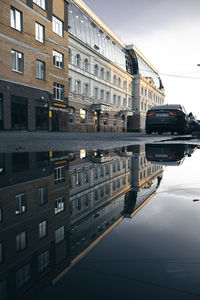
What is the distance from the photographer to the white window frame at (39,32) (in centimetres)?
1955

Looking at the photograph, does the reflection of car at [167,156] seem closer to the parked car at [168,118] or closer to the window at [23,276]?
the window at [23,276]

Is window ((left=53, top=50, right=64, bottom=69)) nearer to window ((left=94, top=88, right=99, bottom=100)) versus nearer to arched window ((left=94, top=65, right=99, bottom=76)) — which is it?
window ((left=94, top=88, right=99, bottom=100))

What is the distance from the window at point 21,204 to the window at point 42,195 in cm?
9

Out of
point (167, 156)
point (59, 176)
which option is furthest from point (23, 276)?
point (167, 156)

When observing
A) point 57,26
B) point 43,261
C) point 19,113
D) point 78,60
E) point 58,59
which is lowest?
point 43,261

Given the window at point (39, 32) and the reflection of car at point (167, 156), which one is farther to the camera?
the window at point (39, 32)

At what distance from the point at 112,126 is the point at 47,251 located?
34.8m

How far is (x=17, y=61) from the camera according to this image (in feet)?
58.5

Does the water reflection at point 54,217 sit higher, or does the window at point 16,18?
the window at point 16,18

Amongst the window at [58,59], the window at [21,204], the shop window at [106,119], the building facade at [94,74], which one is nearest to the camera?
the window at [21,204]

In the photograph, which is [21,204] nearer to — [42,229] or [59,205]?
[59,205]

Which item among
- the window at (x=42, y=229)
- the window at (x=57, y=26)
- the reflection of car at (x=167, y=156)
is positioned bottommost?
the window at (x=42, y=229)

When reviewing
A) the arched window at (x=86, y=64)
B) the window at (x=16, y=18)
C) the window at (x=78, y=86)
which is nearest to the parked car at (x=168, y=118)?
the window at (x=16, y=18)

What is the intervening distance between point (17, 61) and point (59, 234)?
19.1 meters
